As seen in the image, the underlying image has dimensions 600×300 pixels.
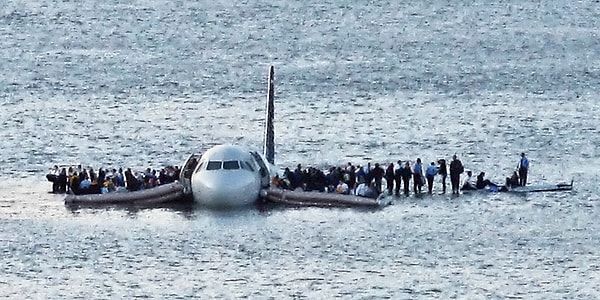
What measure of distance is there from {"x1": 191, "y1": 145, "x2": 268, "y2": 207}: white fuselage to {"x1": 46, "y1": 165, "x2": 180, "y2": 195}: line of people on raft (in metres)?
3.07

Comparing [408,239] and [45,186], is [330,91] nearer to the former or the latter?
[45,186]

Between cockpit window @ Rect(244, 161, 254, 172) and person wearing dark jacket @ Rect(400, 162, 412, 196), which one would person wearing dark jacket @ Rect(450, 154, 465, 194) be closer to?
person wearing dark jacket @ Rect(400, 162, 412, 196)

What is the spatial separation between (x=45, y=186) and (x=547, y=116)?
41.5 m

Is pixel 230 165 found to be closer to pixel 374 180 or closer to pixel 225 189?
pixel 225 189

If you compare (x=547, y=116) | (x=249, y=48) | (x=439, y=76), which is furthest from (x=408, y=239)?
(x=249, y=48)

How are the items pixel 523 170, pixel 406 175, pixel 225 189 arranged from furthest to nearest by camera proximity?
pixel 523 170 < pixel 406 175 < pixel 225 189

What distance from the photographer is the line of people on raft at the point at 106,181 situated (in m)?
91.4

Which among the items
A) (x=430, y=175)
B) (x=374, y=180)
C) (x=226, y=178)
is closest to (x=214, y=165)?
(x=226, y=178)

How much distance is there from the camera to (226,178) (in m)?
88.4

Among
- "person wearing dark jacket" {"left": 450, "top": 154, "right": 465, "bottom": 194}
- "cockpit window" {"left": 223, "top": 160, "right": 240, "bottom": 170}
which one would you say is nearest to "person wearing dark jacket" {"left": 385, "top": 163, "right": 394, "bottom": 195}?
"person wearing dark jacket" {"left": 450, "top": 154, "right": 465, "bottom": 194}

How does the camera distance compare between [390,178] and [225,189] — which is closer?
[225,189]

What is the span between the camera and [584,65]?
165500 millimetres

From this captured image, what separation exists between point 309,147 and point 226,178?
25553 mm

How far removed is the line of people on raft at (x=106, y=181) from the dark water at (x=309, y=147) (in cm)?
121
